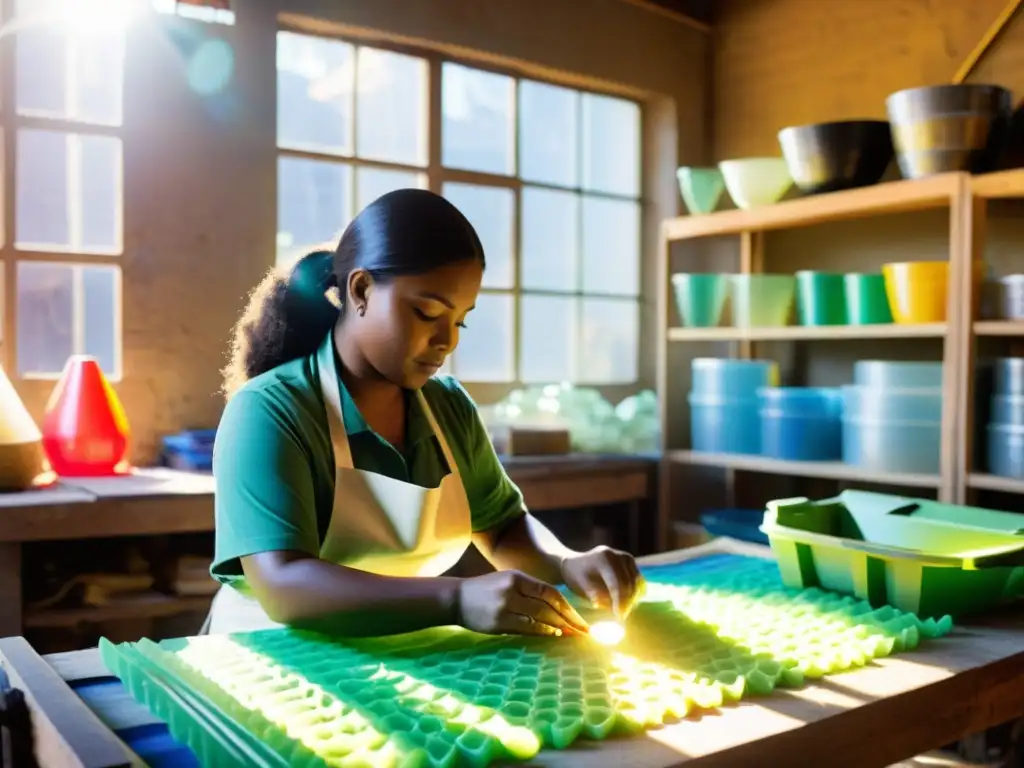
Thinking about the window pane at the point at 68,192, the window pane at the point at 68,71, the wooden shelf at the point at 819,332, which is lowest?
the wooden shelf at the point at 819,332

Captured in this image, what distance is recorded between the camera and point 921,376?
2701 millimetres

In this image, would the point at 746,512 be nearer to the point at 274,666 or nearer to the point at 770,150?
the point at 770,150

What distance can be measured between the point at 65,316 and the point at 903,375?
234 centimetres

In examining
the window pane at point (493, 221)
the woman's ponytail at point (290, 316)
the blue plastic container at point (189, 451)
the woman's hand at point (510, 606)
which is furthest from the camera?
the window pane at point (493, 221)

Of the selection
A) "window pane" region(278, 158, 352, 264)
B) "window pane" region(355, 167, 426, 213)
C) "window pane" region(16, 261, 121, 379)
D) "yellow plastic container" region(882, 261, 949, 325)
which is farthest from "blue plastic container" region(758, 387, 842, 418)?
"window pane" region(16, 261, 121, 379)

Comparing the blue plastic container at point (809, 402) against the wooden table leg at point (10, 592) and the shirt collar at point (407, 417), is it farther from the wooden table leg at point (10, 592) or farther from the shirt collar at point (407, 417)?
the wooden table leg at point (10, 592)

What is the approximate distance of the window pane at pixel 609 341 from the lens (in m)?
3.76

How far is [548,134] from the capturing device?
363 centimetres

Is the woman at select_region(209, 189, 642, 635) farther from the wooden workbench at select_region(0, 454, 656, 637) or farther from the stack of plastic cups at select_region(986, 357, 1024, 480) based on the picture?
the stack of plastic cups at select_region(986, 357, 1024, 480)

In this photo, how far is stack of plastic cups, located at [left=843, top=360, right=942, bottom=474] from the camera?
8.81 feet

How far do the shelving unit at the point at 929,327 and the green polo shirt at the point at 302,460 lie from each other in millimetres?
1470

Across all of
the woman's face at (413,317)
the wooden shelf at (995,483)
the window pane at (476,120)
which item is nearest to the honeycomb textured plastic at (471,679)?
the woman's face at (413,317)

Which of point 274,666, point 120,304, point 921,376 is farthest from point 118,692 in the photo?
point 921,376

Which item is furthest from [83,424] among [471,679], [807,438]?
[807,438]
